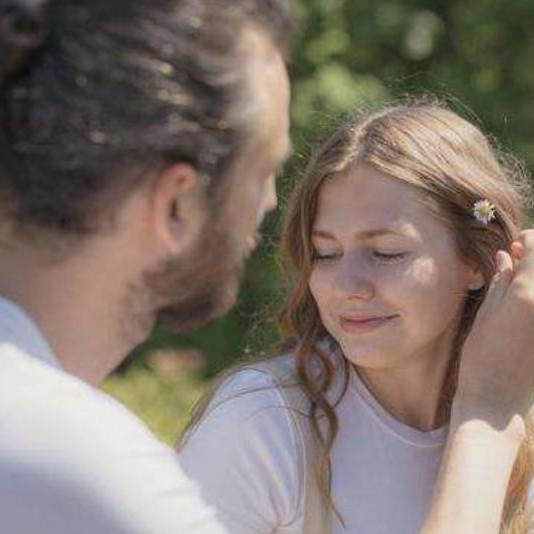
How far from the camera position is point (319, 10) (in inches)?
276

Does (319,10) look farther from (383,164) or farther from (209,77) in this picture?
(209,77)

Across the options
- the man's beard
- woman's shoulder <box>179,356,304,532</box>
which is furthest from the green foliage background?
the man's beard

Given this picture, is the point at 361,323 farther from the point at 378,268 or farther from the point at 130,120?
the point at 130,120

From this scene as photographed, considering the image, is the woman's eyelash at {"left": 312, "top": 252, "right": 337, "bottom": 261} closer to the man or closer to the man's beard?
the man's beard

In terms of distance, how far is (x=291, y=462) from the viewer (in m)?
3.02

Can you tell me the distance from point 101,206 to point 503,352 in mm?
1247

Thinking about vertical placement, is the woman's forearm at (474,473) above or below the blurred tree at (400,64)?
above

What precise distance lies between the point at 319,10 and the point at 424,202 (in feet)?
13.1

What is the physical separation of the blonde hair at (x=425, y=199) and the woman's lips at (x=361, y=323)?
15cm

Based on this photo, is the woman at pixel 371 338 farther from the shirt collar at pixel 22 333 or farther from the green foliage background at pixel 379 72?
the green foliage background at pixel 379 72

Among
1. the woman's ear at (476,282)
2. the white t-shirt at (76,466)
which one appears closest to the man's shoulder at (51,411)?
the white t-shirt at (76,466)

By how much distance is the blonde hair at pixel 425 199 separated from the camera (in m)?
3.12

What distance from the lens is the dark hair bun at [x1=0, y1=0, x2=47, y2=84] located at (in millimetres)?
1706

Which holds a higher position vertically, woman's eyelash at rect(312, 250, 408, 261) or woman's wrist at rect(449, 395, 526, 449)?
woman's eyelash at rect(312, 250, 408, 261)
